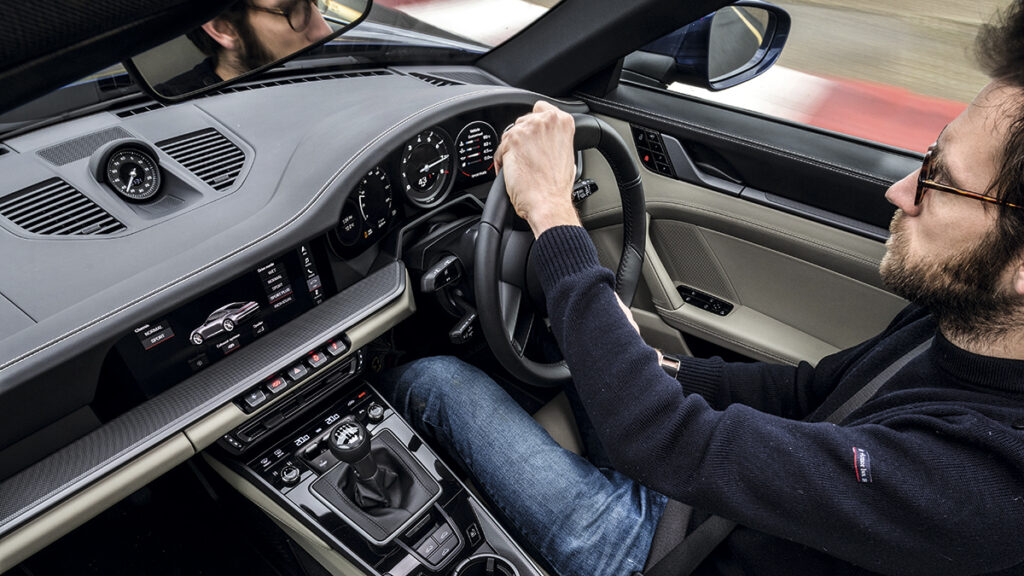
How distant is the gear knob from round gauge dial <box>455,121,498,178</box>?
2.33 feet

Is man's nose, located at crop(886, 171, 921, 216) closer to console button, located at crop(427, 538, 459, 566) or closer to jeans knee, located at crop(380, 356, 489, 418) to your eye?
jeans knee, located at crop(380, 356, 489, 418)

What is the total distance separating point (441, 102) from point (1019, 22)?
1.13 meters

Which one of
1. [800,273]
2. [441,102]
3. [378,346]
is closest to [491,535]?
[378,346]

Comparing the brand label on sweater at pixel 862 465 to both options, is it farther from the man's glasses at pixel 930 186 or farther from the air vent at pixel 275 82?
the air vent at pixel 275 82

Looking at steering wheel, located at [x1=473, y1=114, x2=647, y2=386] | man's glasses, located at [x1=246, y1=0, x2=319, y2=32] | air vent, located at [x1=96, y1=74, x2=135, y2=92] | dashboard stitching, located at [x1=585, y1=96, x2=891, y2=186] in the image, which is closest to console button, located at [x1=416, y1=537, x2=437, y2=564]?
steering wheel, located at [x1=473, y1=114, x2=647, y2=386]

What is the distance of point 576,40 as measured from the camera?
2195 millimetres

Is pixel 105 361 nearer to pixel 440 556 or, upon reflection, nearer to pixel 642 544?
pixel 440 556

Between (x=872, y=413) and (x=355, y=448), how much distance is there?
0.96 metres

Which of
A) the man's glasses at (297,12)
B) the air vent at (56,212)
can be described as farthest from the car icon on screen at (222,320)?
the man's glasses at (297,12)

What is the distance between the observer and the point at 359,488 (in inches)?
59.5

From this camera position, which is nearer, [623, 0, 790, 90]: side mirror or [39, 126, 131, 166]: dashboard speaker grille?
[39, 126, 131, 166]: dashboard speaker grille

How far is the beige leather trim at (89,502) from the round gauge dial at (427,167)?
29.3 inches

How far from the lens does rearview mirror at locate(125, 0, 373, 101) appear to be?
67 centimetres

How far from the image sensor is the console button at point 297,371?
1445 millimetres
